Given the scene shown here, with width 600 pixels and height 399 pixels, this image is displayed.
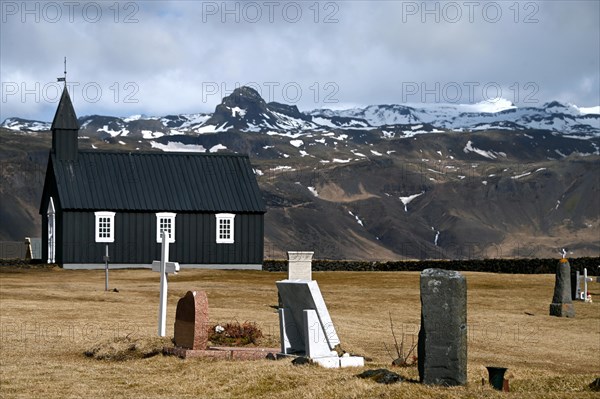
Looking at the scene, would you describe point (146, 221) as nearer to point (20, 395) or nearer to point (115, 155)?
point (115, 155)

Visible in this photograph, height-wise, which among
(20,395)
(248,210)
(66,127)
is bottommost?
(20,395)

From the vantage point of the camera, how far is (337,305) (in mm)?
41250

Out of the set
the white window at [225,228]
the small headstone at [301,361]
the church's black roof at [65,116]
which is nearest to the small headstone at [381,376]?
the small headstone at [301,361]

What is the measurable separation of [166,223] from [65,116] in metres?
10.7

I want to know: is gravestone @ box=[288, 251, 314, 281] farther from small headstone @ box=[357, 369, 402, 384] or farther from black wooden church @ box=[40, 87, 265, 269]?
black wooden church @ box=[40, 87, 265, 269]

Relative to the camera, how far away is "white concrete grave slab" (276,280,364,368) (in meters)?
21.0

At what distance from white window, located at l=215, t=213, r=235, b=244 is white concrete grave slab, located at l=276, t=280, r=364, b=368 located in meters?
46.0

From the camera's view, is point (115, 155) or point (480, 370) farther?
point (115, 155)

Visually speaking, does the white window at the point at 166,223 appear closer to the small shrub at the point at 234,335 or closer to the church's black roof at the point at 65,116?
the church's black roof at the point at 65,116

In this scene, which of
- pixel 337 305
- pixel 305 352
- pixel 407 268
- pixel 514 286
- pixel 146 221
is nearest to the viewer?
pixel 305 352

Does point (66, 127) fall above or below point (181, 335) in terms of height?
above

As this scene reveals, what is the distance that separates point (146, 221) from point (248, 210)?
19.9ft

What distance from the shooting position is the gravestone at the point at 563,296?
39438mm

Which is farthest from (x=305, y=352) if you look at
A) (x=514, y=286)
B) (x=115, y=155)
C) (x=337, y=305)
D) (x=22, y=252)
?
(x=22, y=252)
